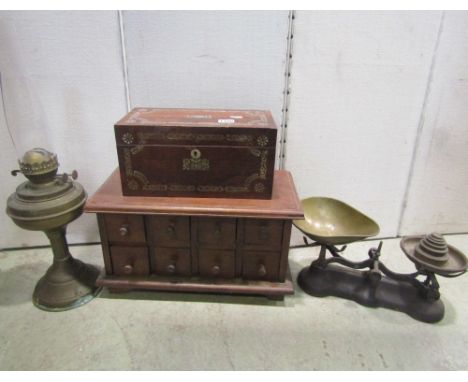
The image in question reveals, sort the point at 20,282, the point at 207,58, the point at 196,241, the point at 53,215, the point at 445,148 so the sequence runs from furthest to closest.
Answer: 1. the point at 445,148
2. the point at 20,282
3. the point at 207,58
4. the point at 196,241
5. the point at 53,215

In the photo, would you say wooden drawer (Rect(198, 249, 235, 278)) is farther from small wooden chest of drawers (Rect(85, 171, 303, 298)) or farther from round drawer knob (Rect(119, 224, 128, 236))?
round drawer knob (Rect(119, 224, 128, 236))

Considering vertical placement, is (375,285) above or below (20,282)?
above

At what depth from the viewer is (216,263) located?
1655 mm

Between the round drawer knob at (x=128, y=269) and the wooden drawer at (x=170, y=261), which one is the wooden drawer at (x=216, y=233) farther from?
A: the round drawer knob at (x=128, y=269)

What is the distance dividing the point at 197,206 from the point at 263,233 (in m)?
0.34

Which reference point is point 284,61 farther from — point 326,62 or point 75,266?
point 75,266

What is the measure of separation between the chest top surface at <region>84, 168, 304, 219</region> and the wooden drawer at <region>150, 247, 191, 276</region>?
256 mm

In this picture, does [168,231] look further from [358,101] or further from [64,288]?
[358,101]

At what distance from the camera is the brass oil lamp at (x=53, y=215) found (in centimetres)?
146

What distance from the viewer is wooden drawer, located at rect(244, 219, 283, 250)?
1552mm

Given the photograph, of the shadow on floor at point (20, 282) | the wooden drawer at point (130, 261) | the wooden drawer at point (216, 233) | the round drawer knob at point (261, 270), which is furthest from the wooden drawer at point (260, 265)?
the shadow on floor at point (20, 282)

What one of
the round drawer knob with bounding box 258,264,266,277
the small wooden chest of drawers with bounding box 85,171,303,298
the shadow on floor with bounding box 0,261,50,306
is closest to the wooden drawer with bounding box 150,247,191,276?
the small wooden chest of drawers with bounding box 85,171,303,298

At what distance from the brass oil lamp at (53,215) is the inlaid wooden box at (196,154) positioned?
0.28 meters

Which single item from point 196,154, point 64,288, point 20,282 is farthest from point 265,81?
point 20,282
